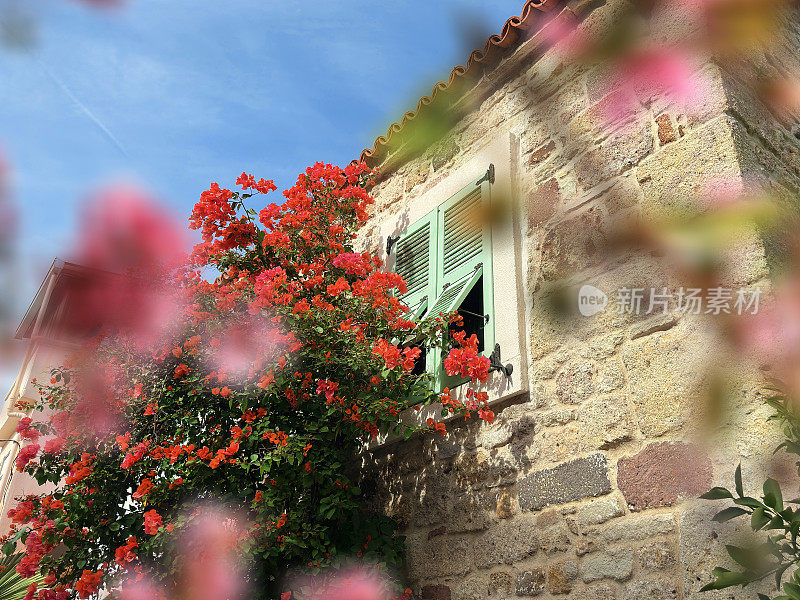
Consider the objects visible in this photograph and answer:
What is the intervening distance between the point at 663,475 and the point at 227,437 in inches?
79.0

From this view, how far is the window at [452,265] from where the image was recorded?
11.5ft

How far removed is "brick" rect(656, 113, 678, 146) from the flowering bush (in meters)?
1.22

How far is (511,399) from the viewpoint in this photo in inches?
122

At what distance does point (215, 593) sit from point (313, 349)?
116 centimetres

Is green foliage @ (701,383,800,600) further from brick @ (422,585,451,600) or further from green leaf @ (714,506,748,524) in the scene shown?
brick @ (422,585,451,600)

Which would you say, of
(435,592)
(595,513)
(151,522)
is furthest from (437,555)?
(151,522)

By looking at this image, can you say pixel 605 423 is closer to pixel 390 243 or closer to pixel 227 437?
pixel 227 437

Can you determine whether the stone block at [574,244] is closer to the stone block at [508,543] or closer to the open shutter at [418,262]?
the open shutter at [418,262]

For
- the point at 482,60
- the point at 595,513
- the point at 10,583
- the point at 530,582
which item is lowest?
the point at 10,583

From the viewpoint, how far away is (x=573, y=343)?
2.92m

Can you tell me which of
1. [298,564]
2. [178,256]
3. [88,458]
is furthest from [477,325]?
[88,458]

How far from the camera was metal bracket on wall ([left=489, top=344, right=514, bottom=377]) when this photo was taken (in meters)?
3.12

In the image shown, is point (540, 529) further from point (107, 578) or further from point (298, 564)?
point (107, 578)

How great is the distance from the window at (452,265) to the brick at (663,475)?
98cm
